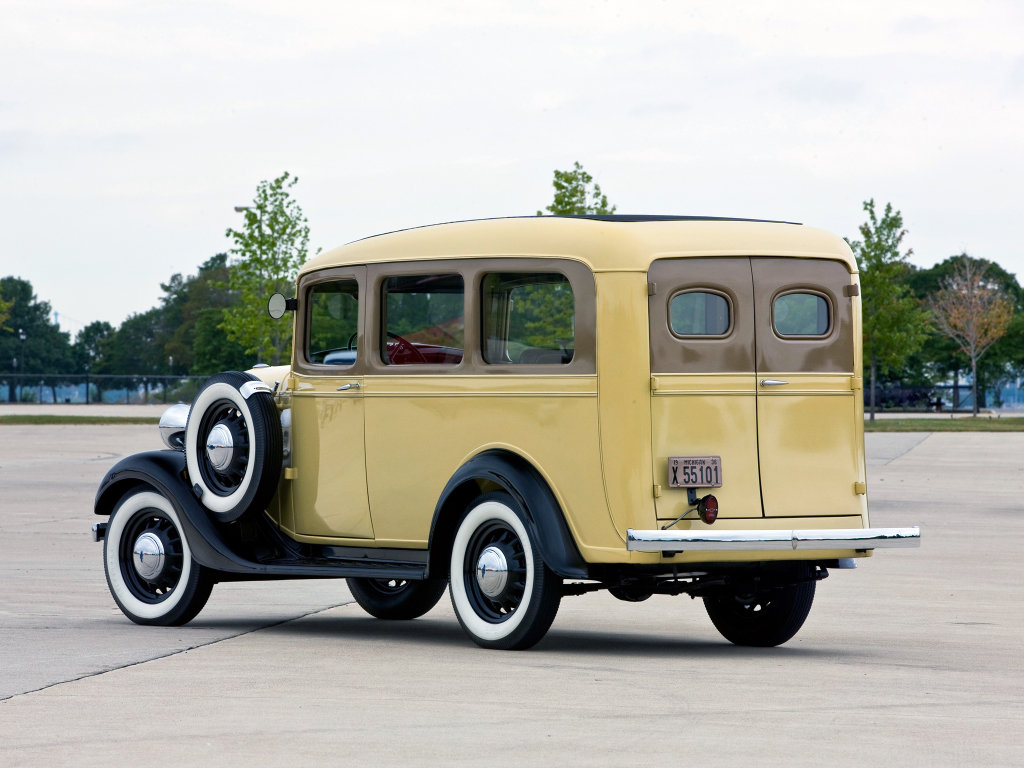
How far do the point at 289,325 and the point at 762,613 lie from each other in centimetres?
3561

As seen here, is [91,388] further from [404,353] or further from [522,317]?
[522,317]

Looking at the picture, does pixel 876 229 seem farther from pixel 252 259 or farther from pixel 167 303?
pixel 167 303

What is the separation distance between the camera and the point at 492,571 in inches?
330

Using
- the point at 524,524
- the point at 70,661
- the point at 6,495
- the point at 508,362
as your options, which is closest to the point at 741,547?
the point at 524,524

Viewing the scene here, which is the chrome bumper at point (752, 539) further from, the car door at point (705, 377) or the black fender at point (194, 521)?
the black fender at point (194, 521)

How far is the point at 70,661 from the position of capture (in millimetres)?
8008

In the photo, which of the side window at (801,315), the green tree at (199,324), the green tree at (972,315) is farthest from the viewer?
the green tree at (199,324)

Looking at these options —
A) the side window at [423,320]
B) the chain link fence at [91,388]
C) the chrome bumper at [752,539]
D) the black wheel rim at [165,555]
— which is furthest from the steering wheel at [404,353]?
the chain link fence at [91,388]

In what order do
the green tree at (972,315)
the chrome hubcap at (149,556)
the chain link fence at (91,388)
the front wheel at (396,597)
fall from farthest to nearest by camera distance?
the chain link fence at (91,388)
the green tree at (972,315)
the front wheel at (396,597)
the chrome hubcap at (149,556)

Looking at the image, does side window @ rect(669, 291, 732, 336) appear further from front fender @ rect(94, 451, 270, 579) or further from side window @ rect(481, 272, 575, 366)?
front fender @ rect(94, 451, 270, 579)

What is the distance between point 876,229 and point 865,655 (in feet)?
181

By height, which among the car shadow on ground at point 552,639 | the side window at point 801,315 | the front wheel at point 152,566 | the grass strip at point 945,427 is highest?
the side window at point 801,315

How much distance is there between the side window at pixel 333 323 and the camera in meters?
9.55

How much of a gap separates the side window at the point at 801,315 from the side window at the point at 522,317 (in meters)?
1.10
